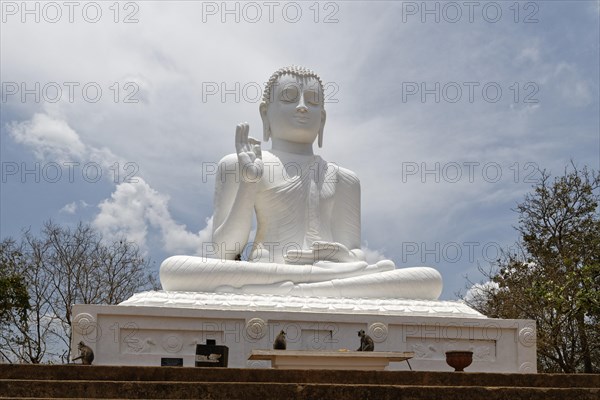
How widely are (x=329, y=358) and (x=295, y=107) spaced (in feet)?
18.9

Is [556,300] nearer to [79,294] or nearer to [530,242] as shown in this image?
[530,242]

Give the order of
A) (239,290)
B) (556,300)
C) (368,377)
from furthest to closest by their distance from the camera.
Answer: (556,300) → (239,290) → (368,377)

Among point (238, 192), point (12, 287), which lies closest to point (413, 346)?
point (238, 192)

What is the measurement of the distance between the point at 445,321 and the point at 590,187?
10.5 m

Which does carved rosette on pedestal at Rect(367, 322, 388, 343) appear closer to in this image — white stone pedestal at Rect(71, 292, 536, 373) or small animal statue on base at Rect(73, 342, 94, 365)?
white stone pedestal at Rect(71, 292, 536, 373)

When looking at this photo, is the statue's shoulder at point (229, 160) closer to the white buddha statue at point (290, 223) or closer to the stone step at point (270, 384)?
the white buddha statue at point (290, 223)

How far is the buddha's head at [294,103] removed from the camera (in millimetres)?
13452

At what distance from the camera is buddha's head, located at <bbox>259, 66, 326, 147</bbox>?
13.5 meters

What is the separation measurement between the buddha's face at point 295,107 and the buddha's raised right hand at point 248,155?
1102 mm

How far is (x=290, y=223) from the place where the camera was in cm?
1295

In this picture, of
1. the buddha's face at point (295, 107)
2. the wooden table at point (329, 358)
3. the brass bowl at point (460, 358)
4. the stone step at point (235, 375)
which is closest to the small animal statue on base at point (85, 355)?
the wooden table at point (329, 358)

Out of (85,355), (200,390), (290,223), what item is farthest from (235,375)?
(290,223)

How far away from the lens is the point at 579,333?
17.7m

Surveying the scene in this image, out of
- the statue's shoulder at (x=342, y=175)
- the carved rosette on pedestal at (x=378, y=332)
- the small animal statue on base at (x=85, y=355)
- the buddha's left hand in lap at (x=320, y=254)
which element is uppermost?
the statue's shoulder at (x=342, y=175)
